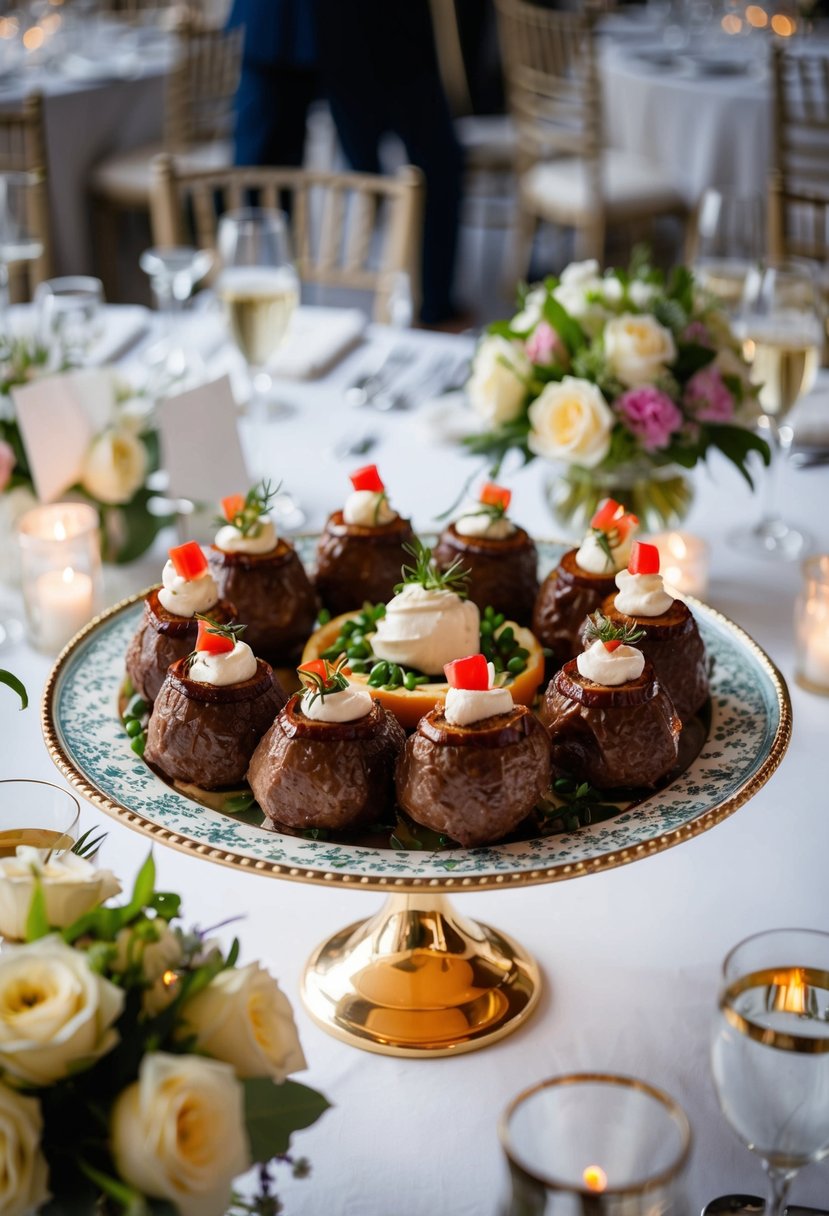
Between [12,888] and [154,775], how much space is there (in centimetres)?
33

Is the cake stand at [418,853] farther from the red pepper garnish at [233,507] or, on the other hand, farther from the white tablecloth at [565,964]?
the red pepper garnish at [233,507]

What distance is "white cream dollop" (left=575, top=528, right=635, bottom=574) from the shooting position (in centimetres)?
137

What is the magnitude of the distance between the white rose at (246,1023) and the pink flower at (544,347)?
4.00 ft

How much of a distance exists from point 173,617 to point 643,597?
1.46 ft

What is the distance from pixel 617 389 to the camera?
5.97 ft

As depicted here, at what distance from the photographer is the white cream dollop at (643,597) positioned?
1.27 m

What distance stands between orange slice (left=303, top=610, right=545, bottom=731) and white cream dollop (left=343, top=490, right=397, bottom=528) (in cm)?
15

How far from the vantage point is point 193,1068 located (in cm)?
74

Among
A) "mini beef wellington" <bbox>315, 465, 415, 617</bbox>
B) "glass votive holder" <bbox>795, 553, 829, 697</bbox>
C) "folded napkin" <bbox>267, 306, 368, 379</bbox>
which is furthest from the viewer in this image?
"folded napkin" <bbox>267, 306, 368, 379</bbox>

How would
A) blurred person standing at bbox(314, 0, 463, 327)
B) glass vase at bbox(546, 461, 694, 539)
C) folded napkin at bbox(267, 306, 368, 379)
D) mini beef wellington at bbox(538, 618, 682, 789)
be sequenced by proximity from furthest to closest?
blurred person standing at bbox(314, 0, 463, 327) → folded napkin at bbox(267, 306, 368, 379) → glass vase at bbox(546, 461, 694, 539) → mini beef wellington at bbox(538, 618, 682, 789)

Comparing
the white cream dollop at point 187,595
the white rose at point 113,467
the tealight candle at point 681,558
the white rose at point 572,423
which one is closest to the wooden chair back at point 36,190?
the white rose at point 113,467

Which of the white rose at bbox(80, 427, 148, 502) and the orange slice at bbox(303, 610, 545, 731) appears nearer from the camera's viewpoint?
the orange slice at bbox(303, 610, 545, 731)

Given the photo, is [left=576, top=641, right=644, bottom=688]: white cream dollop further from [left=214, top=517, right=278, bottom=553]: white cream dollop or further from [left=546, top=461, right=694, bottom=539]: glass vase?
[left=546, top=461, right=694, bottom=539]: glass vase

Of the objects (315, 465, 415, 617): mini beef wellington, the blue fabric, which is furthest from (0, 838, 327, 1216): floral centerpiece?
the blue fabric
